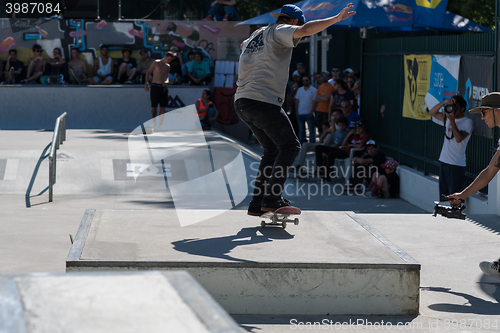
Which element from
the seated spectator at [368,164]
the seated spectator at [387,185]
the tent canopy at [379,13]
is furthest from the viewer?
the tent canopy at [379,13]

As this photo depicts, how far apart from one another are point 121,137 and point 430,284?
36.3 feet

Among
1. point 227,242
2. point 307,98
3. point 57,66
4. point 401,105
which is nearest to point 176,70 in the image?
point 57,66

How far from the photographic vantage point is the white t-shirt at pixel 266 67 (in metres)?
5.00

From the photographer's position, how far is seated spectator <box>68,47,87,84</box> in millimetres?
19453

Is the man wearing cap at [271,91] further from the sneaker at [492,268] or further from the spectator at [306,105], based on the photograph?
the spectator at [306,105]

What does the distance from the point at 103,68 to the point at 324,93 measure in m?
8.07


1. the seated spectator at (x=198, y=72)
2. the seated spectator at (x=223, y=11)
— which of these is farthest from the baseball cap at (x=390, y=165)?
the seated spectator at (x=223, y=11)

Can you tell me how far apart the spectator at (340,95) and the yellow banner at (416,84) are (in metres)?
2.32

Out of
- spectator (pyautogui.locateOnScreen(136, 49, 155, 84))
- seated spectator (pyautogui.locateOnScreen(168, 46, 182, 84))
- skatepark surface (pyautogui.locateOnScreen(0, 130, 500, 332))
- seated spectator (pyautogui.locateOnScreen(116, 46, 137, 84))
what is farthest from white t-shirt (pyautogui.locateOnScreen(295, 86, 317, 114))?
seated spectator (pyautogui.locateOnScreen(116, 46, 137, 84))

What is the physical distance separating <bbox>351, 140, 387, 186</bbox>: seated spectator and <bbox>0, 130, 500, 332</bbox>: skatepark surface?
1.83 feet

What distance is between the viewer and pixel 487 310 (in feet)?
14.6

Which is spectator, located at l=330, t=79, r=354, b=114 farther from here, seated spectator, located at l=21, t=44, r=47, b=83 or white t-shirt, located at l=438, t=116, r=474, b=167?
seated spectator, located at l=21, t=44, r=47, b=83

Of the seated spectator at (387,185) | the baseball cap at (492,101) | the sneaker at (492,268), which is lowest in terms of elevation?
the seated spectator at (387,185)

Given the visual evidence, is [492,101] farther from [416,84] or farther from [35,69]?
[35,69]
